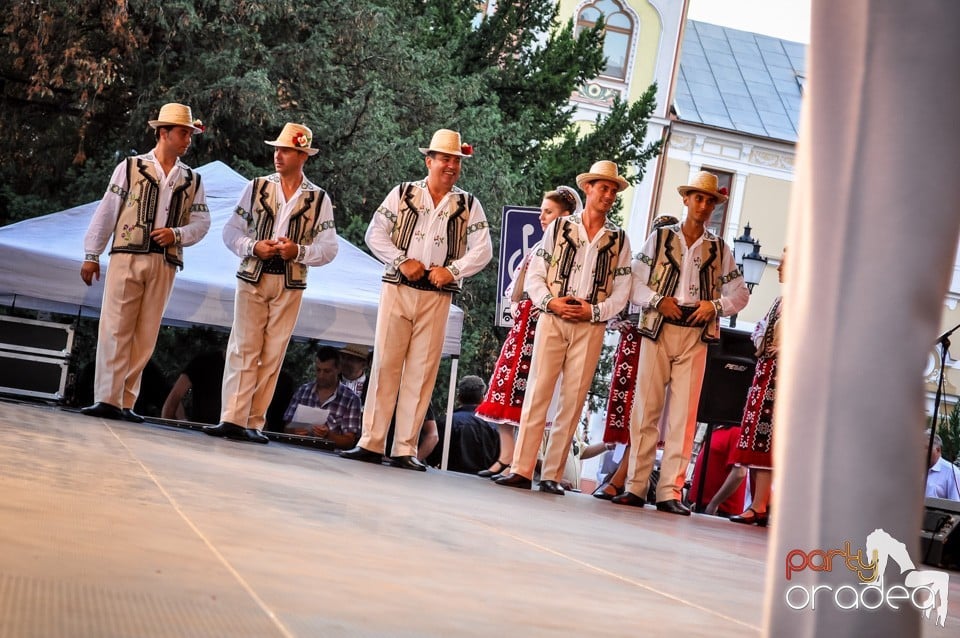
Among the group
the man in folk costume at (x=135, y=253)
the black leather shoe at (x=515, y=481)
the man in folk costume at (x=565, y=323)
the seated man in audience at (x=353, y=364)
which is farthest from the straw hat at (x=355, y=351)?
the black leather shoe at (x=515, y=481)

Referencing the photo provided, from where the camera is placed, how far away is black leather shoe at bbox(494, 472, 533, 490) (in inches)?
314

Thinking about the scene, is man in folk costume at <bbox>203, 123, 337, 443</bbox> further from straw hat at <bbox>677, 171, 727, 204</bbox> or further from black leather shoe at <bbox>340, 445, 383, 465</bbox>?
straw hat at <bbox>677, 171, 727, 204</bbox>

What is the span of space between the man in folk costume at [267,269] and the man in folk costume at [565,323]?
1.50 metres

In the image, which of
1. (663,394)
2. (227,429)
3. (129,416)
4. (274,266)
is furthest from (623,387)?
(129,416)

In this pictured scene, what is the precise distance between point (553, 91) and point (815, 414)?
18.9m

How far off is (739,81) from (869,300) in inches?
1409

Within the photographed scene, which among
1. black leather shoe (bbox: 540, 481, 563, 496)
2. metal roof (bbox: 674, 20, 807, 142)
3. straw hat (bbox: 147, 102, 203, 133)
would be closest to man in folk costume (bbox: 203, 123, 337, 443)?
straw hat (bbox: 147, 102, 203, 133)

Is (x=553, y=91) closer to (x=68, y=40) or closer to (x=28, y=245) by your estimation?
(x=68, y=40)

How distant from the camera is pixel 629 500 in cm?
807

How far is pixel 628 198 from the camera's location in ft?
107

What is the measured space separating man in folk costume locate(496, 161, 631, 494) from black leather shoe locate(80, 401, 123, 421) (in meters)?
2.51

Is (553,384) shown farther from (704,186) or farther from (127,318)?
(127,318)

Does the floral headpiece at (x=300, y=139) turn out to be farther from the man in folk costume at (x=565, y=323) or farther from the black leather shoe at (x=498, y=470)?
the black leather shoe at (x=498, y=470)

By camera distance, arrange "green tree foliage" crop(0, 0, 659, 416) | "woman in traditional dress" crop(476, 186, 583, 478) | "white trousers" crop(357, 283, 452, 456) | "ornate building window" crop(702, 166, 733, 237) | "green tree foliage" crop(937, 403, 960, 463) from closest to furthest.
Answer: "white trousers" crop(357, 283, 452, 456), "woman in traditional dress" crop(476, 186, 583, 478), "green tree foliage" crop(0, 0, 659, 416), "green tree foliage" crop(937, 403, 960, 463), "ornate building window" crop(702, 166, 733, 237)
